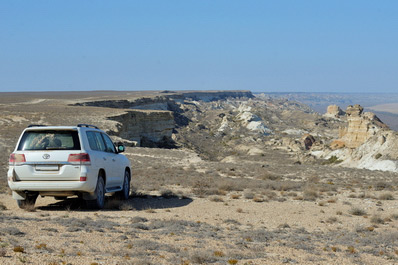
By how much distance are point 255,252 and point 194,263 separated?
1362mm

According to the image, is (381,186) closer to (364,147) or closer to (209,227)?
(209,227)

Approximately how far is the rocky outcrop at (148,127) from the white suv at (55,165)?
142ft

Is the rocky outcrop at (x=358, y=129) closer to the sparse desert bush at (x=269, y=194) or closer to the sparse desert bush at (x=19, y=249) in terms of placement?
the sparse desert bush at (x=269, y=194)

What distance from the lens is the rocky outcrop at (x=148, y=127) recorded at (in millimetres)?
56625

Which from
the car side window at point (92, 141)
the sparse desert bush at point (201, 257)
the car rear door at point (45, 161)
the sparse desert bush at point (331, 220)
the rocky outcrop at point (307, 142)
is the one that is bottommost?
the rocky outcrop at point (307, 142)

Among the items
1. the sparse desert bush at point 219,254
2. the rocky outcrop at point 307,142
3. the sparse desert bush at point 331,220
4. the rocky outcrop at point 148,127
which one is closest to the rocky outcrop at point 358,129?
the rocky outcrop at point 307,142

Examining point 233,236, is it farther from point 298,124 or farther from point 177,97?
point 177,97

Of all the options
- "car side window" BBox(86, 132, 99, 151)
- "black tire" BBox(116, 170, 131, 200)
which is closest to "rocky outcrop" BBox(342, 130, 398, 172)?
"black tire" BBox(116, 170, 131, 200)

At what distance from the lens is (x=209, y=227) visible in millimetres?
10320

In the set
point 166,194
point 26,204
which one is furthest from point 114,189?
point 166,194

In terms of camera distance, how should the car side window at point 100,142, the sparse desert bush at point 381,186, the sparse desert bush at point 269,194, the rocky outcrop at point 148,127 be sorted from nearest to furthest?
the car side window at point 100,142
the sparse desert bush at point 269,194
the sparse desert bush at point 381,186
the rocky outcrop at point 148,127

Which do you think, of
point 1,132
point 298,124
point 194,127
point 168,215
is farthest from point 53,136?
point 298,124

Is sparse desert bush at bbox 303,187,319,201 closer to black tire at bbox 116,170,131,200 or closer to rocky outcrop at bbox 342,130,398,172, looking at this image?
black tire at bbox 116,170,131,200

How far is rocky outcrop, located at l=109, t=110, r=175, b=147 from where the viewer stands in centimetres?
5662
